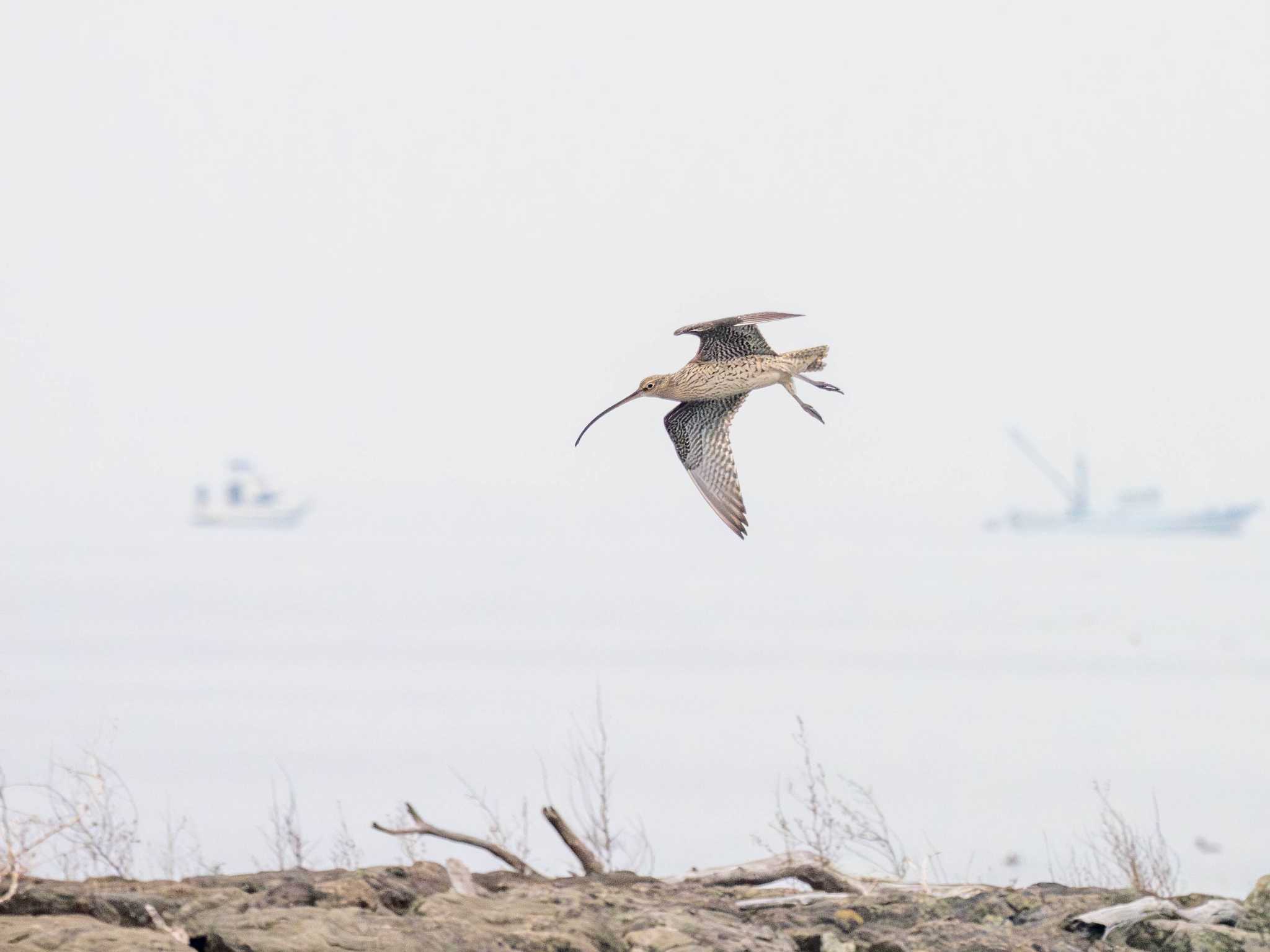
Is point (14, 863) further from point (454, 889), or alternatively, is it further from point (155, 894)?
point (454, 889)

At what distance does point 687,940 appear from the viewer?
743 centimetres

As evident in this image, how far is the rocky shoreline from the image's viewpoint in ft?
23.1

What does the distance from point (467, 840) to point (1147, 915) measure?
3237mm

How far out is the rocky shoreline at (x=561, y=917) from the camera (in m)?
7.05

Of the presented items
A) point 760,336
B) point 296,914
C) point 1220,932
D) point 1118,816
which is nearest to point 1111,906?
point 1220,932

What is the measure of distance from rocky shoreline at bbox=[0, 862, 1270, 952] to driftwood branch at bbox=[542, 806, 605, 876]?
0.10 m

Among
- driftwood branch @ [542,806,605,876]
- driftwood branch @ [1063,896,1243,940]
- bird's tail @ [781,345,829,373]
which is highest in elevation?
bird's tail @ [781,345,829,373]

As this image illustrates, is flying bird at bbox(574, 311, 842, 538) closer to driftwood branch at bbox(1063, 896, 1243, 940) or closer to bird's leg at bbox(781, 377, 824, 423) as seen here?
bird's leg at bbox(781, 377, 824, 423)

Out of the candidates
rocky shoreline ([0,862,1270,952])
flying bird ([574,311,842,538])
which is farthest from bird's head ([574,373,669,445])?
rocky shoreline ([0,862,1270,952])

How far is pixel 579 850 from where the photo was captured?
28.2 feet

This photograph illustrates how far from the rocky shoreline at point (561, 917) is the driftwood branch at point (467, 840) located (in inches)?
4.8

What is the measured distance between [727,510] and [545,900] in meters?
1.92

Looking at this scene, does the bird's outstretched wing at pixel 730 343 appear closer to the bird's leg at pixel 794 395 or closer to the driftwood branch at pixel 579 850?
the bird's leg at pixel 794 395

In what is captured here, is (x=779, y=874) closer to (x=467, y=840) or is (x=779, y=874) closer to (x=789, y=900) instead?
(x=789, y=900)
